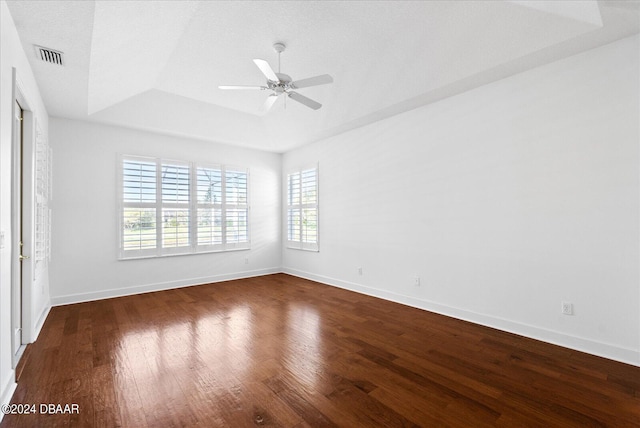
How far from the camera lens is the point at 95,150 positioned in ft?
15.4

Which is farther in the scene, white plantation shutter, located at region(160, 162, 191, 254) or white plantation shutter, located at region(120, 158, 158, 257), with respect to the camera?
white plantation shutter, located at region(160, 162, 191, 254)

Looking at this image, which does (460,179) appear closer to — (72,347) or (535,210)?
(535,210)

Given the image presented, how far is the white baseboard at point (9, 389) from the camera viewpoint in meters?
1.99

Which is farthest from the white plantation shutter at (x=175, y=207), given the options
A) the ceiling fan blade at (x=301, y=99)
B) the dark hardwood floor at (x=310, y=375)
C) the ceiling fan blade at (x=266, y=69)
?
the ceiling fan blade at (x=266, y=69)

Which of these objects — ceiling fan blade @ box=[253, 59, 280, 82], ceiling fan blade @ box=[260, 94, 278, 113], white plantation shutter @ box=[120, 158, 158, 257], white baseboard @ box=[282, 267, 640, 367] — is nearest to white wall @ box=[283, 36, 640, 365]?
white baseboard @ box=[282, 267, 640, 367]

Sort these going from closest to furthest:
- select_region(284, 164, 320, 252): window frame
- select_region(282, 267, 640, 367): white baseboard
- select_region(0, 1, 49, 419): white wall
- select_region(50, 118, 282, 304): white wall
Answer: select_region(0, 1, 49, 419): white wall → select_region(282, 267, 640, 367): white baseboard → select_region(50, 118, 282, 304): white wall → select_region(284, 164, 320, 252): window frame

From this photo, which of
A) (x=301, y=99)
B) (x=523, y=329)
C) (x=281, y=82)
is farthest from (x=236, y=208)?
(x=523, y=329)

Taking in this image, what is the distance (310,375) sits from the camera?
2.40 m

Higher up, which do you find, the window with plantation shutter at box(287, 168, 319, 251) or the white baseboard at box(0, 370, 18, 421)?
the window with plantation shutter at box(287, 168, 319, 251)

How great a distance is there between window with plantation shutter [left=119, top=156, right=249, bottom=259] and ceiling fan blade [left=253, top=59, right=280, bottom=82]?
3.25 meters

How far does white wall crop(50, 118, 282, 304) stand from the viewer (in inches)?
174

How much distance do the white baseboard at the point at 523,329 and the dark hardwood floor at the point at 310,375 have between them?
11cm

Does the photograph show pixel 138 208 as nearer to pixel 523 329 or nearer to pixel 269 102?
pixel 269 102

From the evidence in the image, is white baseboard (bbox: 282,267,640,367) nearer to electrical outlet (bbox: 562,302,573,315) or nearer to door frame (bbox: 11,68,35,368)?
electrical outlet (bbox: 562,302,573,315)
